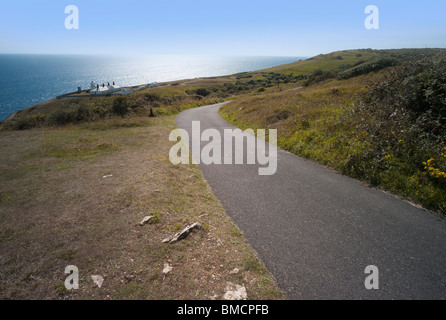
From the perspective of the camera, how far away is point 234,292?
12.4 ft

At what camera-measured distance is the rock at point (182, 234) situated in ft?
16.4

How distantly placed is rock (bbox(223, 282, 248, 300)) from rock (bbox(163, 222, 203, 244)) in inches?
65.6

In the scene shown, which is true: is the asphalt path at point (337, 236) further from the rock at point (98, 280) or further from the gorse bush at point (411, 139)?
the rock at point (98, 280)

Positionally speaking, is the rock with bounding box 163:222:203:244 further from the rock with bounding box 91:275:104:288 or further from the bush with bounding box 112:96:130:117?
the bush with bounding box 112:96:130:117

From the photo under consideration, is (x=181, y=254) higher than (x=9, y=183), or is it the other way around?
(x=9, y=183)

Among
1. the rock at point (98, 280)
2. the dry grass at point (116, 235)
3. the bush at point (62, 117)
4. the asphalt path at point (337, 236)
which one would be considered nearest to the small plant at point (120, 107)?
the bush at point (62, 117)

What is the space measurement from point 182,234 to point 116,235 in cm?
156

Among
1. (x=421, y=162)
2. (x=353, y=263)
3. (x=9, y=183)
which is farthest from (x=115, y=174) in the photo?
(x=421, y=162)

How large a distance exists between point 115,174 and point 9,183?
11.9 ft

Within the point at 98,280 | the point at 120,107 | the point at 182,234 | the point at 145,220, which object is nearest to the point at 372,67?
the point at 120,107

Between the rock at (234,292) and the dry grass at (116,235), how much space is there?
9 cm
